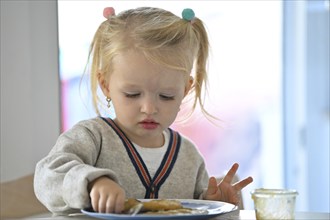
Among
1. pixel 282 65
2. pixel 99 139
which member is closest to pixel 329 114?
pixel 282 65

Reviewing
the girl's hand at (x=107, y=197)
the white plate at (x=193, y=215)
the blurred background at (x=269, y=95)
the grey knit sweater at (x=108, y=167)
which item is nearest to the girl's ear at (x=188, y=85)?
the grey knit sweater at (x=108, y=167)

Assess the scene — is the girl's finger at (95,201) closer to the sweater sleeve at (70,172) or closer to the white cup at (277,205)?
the sweater sleeve at (70,172)

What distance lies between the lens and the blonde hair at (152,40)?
137cm

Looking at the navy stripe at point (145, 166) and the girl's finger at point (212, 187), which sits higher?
the navy stripe at point (145, 166)

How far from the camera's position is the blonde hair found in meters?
1.37

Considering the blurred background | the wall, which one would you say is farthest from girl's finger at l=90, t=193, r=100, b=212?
the blurred background

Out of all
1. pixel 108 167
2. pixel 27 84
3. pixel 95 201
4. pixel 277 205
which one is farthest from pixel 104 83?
pixel 27 84

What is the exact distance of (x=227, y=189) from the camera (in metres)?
1.34

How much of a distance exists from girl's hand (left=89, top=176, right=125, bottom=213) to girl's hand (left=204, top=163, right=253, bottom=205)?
38cm

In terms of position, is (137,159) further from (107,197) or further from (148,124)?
(107,197)

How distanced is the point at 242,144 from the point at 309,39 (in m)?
0.60

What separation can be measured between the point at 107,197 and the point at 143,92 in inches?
14.8

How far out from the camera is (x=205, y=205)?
1.10 m

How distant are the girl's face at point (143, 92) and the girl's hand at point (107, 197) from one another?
338 millimetres
